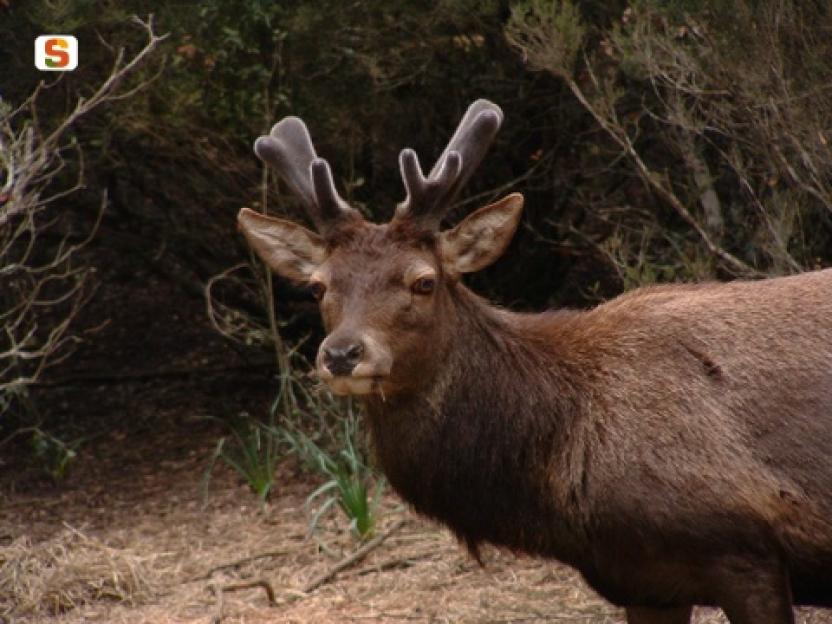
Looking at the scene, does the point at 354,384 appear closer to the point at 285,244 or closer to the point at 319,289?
the point at 319,289

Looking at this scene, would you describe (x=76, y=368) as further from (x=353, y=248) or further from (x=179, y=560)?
(x=353, y=248)

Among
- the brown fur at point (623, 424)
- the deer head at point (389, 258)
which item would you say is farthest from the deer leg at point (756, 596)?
the deer head at point (389, 258)

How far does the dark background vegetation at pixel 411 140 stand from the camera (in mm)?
8477

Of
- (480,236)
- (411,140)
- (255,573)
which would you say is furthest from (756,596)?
(411,140)

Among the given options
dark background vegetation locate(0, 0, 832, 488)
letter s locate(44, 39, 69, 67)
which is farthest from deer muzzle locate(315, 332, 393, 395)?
letter s locate(44, 39, 69, 67)

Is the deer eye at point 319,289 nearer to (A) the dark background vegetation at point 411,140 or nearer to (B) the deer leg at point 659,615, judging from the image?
(B) the deer leg at point 659,615

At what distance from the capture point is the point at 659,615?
20.1 ft

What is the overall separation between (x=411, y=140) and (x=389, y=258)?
488cm

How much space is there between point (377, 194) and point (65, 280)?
135 inches

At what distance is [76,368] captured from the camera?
1291cm

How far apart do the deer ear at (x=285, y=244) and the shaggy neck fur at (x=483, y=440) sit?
563 millimetres

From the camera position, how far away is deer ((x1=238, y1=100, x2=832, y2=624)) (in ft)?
18.4

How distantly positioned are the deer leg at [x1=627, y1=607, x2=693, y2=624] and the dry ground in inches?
46.3

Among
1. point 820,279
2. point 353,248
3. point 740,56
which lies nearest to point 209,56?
point 740,56
